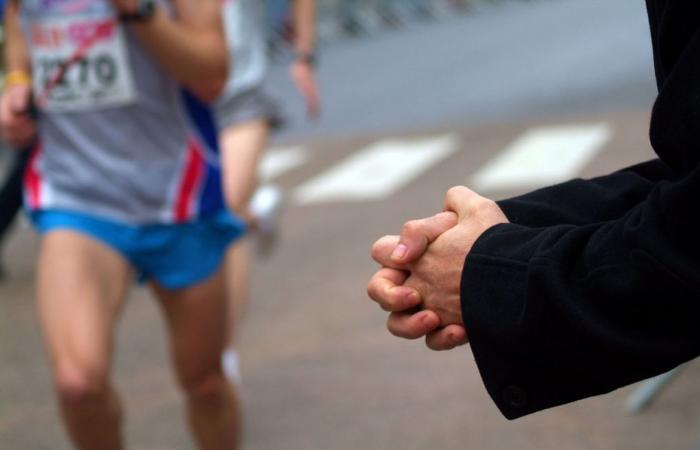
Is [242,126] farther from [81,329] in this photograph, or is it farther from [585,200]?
[585,200]

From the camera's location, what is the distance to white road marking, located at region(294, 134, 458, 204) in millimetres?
10219

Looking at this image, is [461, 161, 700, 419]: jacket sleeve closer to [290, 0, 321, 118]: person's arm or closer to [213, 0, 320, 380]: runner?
[213, 0, 320, 380]: runner

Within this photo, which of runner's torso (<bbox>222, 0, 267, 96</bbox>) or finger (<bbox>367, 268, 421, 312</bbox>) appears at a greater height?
finger (<bbox>367, 268, 421, 312</bbox>)

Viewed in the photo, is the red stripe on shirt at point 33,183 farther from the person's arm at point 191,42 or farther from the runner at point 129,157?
the person's arm at point 191,42

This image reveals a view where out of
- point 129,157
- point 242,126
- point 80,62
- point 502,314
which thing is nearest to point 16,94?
point 80,62

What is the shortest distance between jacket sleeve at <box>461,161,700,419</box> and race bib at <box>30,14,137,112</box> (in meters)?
2.08

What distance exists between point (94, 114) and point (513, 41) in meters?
17.3

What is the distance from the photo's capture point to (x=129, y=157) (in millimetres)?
3932

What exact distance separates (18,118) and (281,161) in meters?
8.75

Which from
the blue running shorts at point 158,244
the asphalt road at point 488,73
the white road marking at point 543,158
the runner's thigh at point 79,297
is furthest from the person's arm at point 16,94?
the asphalt road at point 488,73

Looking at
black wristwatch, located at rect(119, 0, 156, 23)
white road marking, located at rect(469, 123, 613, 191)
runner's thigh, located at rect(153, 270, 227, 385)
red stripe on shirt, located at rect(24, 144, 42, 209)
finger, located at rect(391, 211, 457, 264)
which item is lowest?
white road marking, located at rect(469, 123, 613, 191)

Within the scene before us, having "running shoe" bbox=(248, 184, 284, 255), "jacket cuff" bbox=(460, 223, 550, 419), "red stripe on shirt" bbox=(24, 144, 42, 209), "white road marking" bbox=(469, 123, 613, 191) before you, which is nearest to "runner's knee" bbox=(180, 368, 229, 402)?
"red stripe on shirt" bbox=(24, 144, 42, 209)

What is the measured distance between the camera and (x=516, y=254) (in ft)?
6.41

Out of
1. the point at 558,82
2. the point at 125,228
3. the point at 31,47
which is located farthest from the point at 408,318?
the point at 558,82
